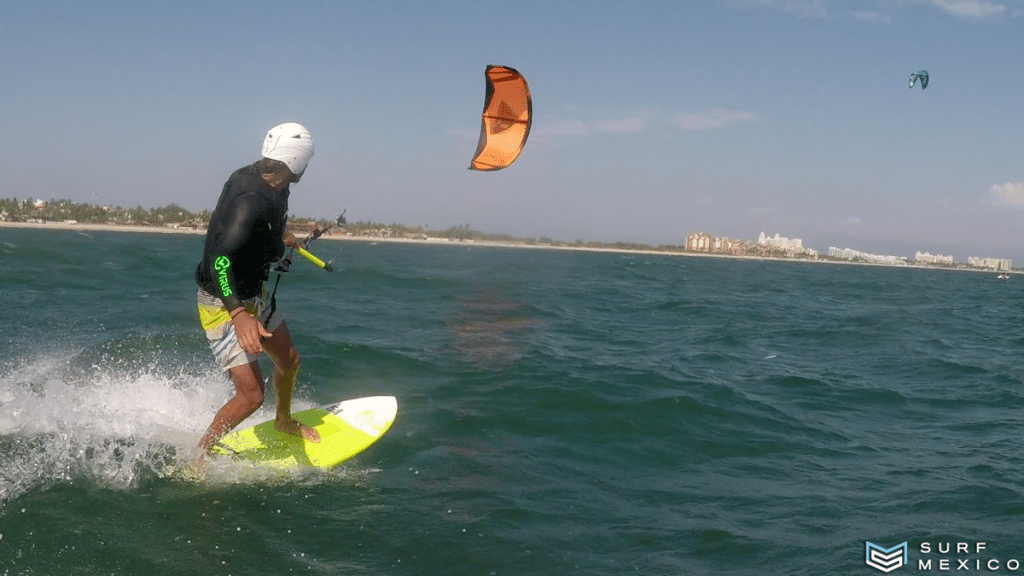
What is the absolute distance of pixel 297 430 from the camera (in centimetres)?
526

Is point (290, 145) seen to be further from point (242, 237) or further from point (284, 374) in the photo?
point (284, 374)

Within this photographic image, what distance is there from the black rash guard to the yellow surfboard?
117cm

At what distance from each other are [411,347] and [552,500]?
5.59m

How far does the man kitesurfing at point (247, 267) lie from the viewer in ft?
13.7

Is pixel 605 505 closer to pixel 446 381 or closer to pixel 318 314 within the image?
pixel 446 381

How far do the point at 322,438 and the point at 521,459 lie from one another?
1.46m

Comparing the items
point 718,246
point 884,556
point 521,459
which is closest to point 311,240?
point 521,459

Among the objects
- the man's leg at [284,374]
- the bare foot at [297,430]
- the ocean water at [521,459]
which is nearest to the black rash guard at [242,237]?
the man's leg at [284,374]

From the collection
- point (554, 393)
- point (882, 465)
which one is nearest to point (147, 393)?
point (554, 393)

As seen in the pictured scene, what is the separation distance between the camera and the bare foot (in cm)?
521

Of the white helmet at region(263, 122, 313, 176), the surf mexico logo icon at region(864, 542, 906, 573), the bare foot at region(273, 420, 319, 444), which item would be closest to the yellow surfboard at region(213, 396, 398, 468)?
the bare foot at region(273, 420, 319, 444)

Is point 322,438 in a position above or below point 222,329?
below

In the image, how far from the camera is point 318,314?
1272cm

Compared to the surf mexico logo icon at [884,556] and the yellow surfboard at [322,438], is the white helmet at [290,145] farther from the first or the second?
the surf mexico logo icon at [884,556]
